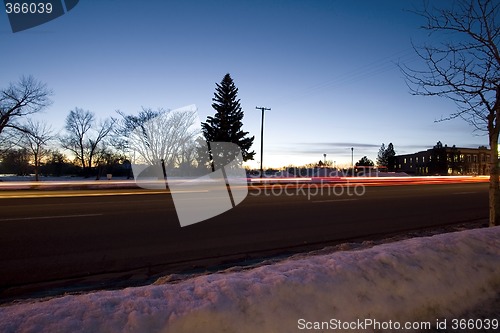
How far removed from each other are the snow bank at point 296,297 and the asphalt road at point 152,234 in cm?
200

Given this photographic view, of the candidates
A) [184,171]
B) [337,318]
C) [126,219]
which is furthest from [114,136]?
[337,318]

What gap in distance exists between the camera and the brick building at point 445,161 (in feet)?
311

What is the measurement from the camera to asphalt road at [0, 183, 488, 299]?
499 centimetres

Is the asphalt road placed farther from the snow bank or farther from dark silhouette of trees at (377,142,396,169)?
dark silhouette of trees at (377,142,396,169)

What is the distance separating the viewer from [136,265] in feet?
17.0

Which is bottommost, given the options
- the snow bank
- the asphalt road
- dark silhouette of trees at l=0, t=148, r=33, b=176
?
the asphalt road

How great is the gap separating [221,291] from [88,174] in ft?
219

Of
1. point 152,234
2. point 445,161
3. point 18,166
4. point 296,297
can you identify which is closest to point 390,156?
point 445,161

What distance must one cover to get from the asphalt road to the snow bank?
2.00 meters

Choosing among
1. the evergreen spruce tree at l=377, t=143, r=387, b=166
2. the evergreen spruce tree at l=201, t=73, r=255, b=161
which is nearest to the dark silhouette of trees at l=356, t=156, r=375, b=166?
the evergreen spruce tree at l=377, t=143, r=387, b=166

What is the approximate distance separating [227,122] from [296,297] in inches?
1640

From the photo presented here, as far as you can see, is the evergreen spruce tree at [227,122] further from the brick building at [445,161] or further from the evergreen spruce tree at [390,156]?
the evergreen spruce tree at [390,156]

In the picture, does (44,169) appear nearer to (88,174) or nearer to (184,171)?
(88,174)

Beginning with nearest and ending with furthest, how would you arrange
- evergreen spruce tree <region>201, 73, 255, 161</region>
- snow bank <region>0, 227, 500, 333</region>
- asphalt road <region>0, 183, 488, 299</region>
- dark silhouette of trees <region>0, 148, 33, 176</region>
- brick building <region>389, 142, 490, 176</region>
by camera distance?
1. snow bank <region>0, 227, 500, 333</region>
2. asphalt road <region>0, 183, 488, 299</region>
3. evergreen spruce tree <region>201, 73, 255, 161</region>
4. dark silhouette of trees <region>0, 148, 33, 176</region>
5. brick building <region>389, 142, 490, 176</region>
